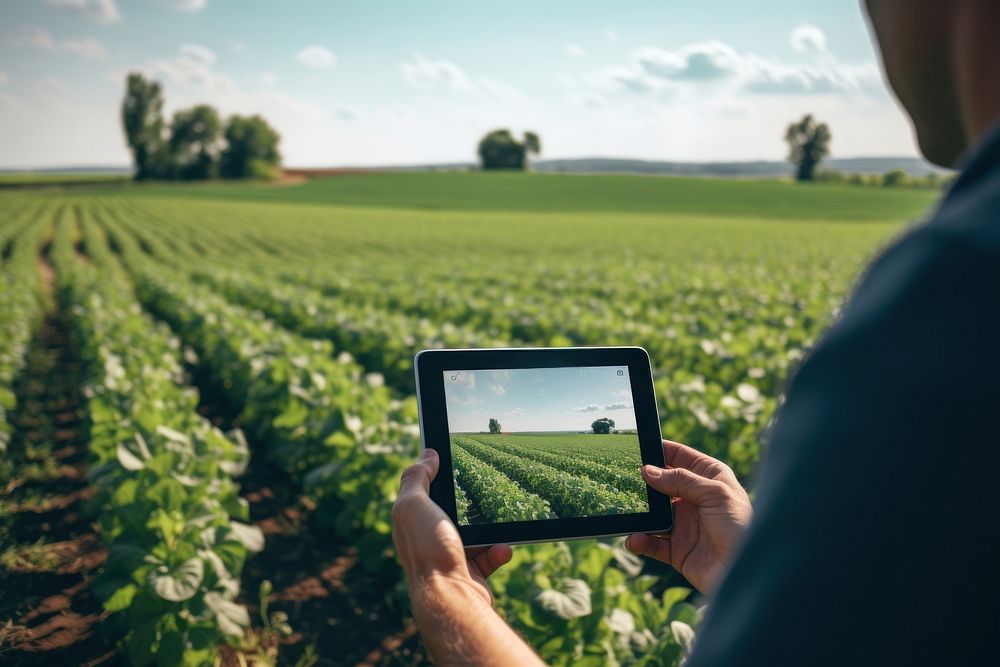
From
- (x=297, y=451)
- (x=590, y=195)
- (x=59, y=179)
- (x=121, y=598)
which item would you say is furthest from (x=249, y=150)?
(x=121, y=598)

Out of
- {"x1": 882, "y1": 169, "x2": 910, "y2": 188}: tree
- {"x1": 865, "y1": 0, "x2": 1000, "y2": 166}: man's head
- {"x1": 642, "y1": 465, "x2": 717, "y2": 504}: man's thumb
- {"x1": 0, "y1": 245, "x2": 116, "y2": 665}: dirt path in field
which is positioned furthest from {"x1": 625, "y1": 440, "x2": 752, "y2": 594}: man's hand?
{"x1": 882, "y1": 169, "x2": 910, "y2": 188}: tree

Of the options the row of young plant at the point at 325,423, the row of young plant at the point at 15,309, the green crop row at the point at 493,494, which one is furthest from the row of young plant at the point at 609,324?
the green crop row at the point at 493,494

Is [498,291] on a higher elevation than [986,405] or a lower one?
lower

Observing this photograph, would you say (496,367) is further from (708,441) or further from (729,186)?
(729,186)

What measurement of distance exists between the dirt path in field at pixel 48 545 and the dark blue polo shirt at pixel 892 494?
381cm

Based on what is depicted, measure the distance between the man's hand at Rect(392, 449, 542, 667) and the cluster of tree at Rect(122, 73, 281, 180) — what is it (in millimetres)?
94033

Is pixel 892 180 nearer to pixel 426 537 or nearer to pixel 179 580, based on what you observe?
pixel 179 580

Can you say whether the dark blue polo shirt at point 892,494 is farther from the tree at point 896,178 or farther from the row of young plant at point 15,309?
the tree at point 896,178

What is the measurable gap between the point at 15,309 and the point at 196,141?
300 feet

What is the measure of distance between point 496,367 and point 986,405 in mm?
1303

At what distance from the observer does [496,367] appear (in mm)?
1753

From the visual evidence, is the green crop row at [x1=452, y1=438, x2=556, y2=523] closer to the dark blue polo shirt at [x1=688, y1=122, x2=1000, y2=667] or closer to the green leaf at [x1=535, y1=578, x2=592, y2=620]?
the dark blue polo shirt at [x1=688, y1=122, x2=1000, y2=667]

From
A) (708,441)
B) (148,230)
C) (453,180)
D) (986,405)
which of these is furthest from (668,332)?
(453,180)

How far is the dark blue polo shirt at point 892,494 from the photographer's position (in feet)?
1.66
